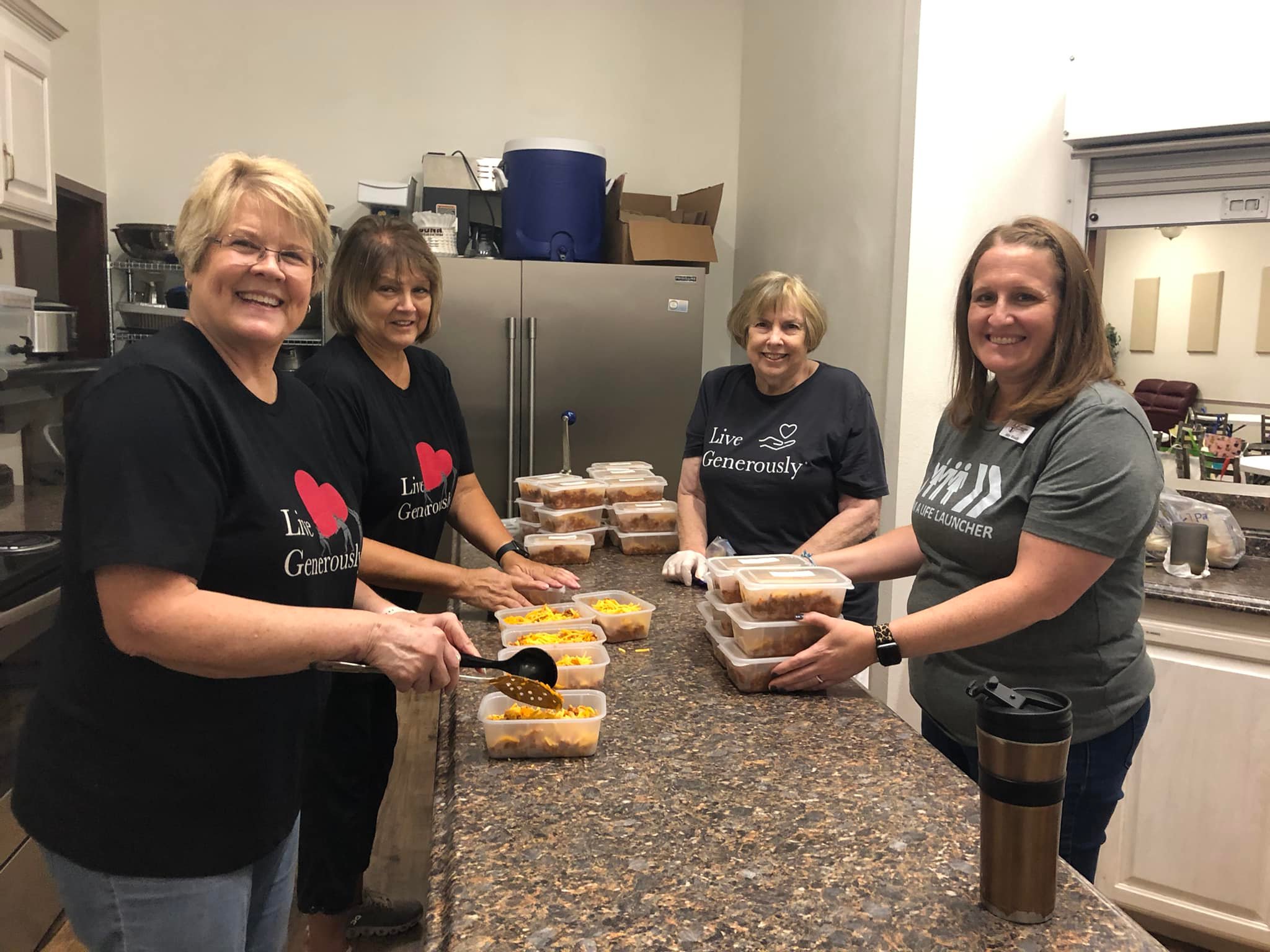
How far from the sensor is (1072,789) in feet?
4.64

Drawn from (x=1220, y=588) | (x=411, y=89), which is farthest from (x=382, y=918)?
(x=411, y=89)

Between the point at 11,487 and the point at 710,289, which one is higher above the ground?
the point at 710,289

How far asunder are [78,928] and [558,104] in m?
3.76

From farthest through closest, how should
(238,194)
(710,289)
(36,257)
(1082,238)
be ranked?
(710,289)
(36,257)
(1082,238)
(238,194)

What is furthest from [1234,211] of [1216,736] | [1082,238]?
[1216,736]

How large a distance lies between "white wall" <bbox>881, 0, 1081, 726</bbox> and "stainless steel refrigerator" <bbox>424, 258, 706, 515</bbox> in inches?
43.2

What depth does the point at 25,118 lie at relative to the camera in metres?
2.76

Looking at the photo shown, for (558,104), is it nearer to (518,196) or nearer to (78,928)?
(518,196)

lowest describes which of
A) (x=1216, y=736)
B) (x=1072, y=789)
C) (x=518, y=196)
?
(x=1216, y=736)

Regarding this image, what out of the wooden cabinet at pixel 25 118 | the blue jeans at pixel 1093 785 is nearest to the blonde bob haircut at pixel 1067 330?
the blue jeans at pixel 1093 785

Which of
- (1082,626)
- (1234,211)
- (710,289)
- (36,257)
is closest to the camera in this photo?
(1082,626)

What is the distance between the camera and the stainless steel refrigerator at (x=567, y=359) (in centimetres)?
342

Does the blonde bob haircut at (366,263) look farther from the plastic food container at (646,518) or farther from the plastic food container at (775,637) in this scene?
the plastic food container at (775,637)

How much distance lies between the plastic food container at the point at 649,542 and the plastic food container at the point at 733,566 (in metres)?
0.72
